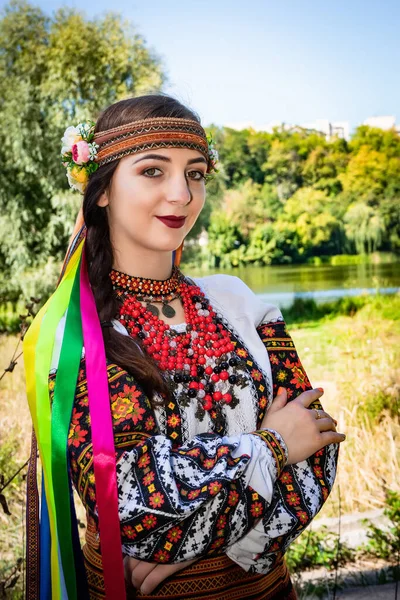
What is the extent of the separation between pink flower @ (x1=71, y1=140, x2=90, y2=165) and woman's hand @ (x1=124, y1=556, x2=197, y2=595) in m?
1.02

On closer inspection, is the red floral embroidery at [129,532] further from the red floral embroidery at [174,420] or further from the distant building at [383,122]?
the distant building at [383,122]

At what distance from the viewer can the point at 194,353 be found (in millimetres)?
1691

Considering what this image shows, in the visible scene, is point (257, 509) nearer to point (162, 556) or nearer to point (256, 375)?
point (162, 556)

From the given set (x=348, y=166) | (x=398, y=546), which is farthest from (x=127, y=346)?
(x=348, y=166)

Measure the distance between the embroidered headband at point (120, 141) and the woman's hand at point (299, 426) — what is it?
2.33 ft

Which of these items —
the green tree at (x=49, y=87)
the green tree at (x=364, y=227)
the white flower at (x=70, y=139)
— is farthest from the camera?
the green tree at (x=49, y=87)

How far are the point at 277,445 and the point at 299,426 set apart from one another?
0.11 m

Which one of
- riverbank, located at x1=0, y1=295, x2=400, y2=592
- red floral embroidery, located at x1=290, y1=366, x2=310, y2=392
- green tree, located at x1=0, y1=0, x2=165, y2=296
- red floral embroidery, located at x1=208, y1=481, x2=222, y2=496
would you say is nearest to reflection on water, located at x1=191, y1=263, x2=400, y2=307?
riverbank, located at x1=0, y1=295, x2=400, y2=592

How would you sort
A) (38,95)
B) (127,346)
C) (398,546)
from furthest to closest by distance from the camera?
(38,95), (398,546), (127,346)

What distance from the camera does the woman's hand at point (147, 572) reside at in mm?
1456

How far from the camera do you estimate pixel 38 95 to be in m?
9.25

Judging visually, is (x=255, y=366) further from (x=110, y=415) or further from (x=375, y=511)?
(x=375, y=511)

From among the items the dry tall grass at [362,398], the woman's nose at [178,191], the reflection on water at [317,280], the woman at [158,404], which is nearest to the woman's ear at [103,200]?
the woman at [158,404]

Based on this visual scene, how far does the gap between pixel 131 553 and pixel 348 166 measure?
717 cm
